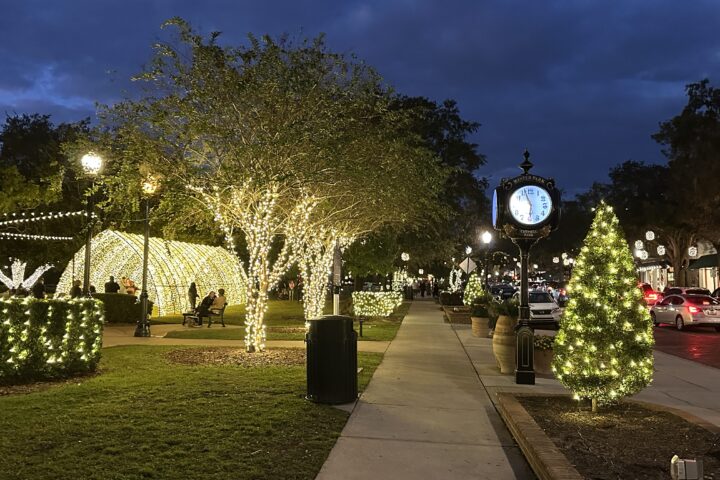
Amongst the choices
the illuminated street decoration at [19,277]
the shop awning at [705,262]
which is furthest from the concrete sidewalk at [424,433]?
the shop awning at [705,262]

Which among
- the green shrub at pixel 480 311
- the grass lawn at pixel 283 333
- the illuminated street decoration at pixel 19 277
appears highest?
the illuminated street decoration at pixel 19 277

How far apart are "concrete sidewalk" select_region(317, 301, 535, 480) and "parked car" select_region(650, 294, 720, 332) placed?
54.7 ft

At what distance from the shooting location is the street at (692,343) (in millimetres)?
17391

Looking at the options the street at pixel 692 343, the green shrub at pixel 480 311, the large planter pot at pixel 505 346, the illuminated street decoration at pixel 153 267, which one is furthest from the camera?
the illuminated street decoration at pixel 153 267

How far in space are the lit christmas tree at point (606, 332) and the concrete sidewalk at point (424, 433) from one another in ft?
4.23

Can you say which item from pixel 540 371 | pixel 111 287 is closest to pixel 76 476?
pixel 540 371

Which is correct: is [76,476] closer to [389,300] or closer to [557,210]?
[557,210]

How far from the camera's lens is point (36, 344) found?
34.3ft

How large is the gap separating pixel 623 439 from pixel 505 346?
227 inches

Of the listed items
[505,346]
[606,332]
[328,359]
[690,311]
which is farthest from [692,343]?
[328,359]

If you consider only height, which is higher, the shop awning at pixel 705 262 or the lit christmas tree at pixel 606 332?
the shop awning at pixel 705 262

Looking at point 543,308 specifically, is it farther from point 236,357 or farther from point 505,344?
point 236,357

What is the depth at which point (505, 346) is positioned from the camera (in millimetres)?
13055

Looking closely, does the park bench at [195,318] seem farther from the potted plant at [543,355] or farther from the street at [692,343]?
the street at [692,343]
